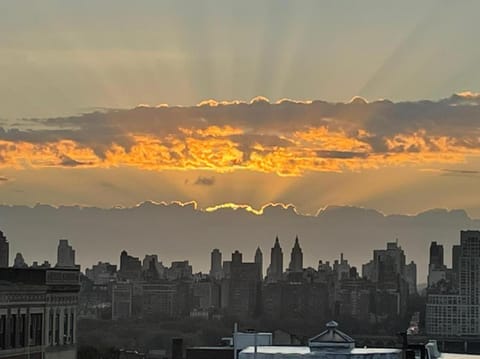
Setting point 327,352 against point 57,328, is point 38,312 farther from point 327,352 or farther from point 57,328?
point 327,352

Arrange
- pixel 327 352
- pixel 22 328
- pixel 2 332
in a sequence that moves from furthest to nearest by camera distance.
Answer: pixel 22 328
pixel 2 332
pixel 327 352

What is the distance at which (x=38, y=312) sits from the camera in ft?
220

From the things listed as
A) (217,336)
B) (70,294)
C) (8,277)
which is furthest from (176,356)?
(217,336)

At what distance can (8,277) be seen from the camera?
65.6 m

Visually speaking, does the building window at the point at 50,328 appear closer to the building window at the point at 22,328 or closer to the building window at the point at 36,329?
the building window at the point at 36,329

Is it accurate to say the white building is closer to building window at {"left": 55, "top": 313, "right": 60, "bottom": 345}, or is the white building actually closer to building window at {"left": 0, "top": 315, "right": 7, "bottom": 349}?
building window at {"left": 0, "top": 315, "right": 7, "bottom": 349}

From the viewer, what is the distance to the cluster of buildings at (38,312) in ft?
209

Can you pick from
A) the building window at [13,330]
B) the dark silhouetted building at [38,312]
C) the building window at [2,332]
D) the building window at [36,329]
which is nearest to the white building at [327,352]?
the building window at [2,332]

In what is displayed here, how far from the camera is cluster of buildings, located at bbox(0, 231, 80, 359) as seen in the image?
63656 millimetres

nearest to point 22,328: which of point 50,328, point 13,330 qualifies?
point 13,330

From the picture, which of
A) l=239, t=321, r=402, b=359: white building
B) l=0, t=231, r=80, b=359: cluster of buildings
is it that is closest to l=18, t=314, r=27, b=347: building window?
l=0, t=231, r=80, b=359: cluster of buildings

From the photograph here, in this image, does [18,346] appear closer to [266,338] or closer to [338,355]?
[266,338]

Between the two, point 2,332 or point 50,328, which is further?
point 50,328

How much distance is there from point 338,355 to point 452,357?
80.2ft
